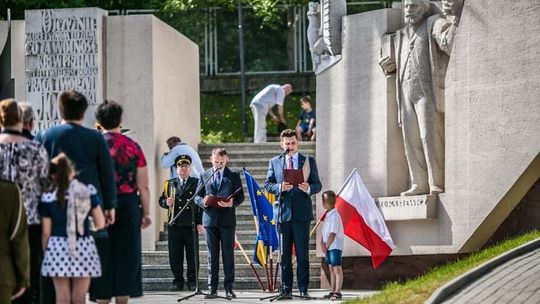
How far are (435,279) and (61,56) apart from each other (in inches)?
343

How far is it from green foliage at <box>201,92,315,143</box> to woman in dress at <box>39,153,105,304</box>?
20348 mm

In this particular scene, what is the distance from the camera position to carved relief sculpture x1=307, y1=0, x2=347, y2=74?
2217cm

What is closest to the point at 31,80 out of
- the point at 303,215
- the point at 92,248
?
the point at 303,215

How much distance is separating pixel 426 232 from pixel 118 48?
596cm

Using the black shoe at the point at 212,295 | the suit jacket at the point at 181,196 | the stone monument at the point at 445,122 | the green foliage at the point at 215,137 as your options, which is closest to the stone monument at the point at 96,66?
the suit jacket at the point at 181,196

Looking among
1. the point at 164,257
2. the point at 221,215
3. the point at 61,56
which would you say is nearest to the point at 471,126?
the point at 221,215

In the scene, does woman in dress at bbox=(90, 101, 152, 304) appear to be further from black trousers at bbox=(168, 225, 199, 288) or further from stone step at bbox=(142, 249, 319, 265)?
stone step at bbox=(142, 249, 319, 265)

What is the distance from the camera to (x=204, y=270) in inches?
885

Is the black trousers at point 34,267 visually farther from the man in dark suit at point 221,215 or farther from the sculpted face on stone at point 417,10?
the sculpted face on stone at point 417,10

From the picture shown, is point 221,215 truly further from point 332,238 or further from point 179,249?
point 179,249

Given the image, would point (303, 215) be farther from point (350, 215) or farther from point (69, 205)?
point (69, 205)

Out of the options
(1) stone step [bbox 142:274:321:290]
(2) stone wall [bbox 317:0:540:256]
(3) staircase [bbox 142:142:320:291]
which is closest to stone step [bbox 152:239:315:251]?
(3) staircase [bbox 142:142:320:291]

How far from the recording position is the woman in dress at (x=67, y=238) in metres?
12.5

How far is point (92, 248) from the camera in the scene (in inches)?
497
